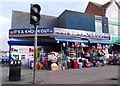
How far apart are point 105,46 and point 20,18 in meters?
12.3

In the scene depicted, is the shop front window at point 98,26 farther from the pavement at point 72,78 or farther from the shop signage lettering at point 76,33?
the pavement at point 72,78

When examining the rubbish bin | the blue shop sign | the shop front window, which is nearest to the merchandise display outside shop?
the blue shop sign

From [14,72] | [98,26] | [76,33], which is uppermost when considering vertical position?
[98,26]

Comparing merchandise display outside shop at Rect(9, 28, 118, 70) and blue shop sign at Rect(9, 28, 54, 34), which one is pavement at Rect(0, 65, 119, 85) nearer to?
merchandise display outside shop at Rect(9, 28, 118, 70)

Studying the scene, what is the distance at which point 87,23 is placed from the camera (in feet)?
103

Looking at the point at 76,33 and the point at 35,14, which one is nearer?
the point at 35,14

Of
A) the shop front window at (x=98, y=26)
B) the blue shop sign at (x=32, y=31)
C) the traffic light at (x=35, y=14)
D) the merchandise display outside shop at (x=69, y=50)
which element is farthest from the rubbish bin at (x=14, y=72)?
the shop front window at (x=98, y=26)

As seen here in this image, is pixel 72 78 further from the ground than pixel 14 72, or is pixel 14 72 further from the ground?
pixel 14 72

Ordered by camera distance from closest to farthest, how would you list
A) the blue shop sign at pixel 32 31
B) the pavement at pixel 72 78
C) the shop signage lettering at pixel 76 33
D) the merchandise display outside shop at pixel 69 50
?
1. the pavement at pixel 72 78
2. the merchandise display outside shop at pixel 69 50
3. the blue shop sign at pixel 32 31
4. the shop signage lettering at pixel 76 33

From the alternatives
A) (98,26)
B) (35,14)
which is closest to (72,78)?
(35,14)

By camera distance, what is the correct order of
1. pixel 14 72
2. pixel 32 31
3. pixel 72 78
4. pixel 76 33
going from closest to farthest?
pixel 14 72 → pixel 72 78 → pixel 32 31 → pixel 76 33

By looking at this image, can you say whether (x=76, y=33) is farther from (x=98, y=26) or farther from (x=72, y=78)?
(x=72, y=78)

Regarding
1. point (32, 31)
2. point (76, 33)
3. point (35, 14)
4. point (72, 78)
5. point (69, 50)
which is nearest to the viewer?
point (35, 14)

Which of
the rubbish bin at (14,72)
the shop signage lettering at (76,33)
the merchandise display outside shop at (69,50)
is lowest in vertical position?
the rubbish bin at (14,72)
